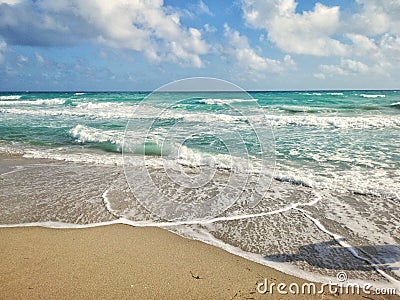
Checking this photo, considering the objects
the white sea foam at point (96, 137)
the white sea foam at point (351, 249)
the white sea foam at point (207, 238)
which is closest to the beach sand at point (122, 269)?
the white sea foam at point (207, 238)

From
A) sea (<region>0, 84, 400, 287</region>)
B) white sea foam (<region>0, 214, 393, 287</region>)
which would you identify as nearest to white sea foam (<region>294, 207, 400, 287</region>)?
sea (<region>0, 84, 400, 287</region>)

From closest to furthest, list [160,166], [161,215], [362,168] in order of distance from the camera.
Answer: [161,215] < [362,168] < [160,166]

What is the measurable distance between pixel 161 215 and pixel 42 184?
334cm

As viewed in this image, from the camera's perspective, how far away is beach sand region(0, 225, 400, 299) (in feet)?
10.0

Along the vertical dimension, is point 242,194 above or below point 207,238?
above

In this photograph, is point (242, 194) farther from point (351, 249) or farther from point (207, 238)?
point (351, 249)

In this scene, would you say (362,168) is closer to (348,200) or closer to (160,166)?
(348,200)

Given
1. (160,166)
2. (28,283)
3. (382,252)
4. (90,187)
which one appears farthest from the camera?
(160,166)

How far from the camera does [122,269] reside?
341 centimetres

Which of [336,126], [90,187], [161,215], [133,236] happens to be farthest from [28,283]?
[336,126]

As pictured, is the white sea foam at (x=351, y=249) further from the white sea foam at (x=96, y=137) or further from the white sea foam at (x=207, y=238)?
the white sea foam at (x=96, y=137)

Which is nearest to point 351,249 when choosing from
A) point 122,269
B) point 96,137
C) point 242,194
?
point 242,194

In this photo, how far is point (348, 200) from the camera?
5801 mm

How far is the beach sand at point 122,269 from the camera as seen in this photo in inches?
120
